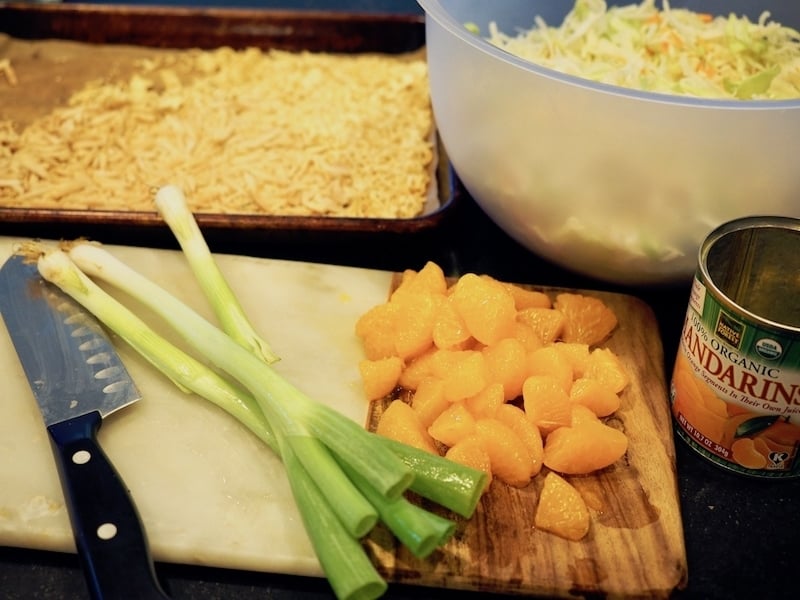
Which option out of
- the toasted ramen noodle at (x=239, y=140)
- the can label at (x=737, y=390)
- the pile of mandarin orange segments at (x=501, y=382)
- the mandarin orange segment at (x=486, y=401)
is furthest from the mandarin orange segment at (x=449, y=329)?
the toasted ramen noodle at (x=239, y=140)

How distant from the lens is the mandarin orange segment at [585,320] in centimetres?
147

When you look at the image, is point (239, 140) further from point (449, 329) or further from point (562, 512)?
point (562, 512)

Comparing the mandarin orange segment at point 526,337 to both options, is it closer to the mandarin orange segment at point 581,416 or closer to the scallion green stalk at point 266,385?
the mandarin orange segment at point 581,416

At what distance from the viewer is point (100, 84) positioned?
226 cm

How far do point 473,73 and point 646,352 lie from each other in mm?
588

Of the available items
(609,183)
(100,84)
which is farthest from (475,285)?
(100,84)

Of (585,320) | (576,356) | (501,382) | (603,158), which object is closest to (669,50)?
(603,158)

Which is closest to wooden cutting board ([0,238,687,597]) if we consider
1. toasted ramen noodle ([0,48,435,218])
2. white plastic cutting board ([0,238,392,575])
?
white plastic cutting board ([0,238,392,575])

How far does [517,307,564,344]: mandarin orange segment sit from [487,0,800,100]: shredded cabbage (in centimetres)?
45

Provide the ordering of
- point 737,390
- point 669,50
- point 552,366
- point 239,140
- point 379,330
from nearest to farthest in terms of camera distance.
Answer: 1. point 737,390
2. point 552,366
3. point 379,330
4. point 669,50
5. point 239,140

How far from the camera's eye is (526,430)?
1.24 meters

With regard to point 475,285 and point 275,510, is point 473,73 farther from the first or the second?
point 275,510

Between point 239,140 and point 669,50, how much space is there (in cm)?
102

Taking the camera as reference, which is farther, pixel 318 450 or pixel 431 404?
pixel 431 404
